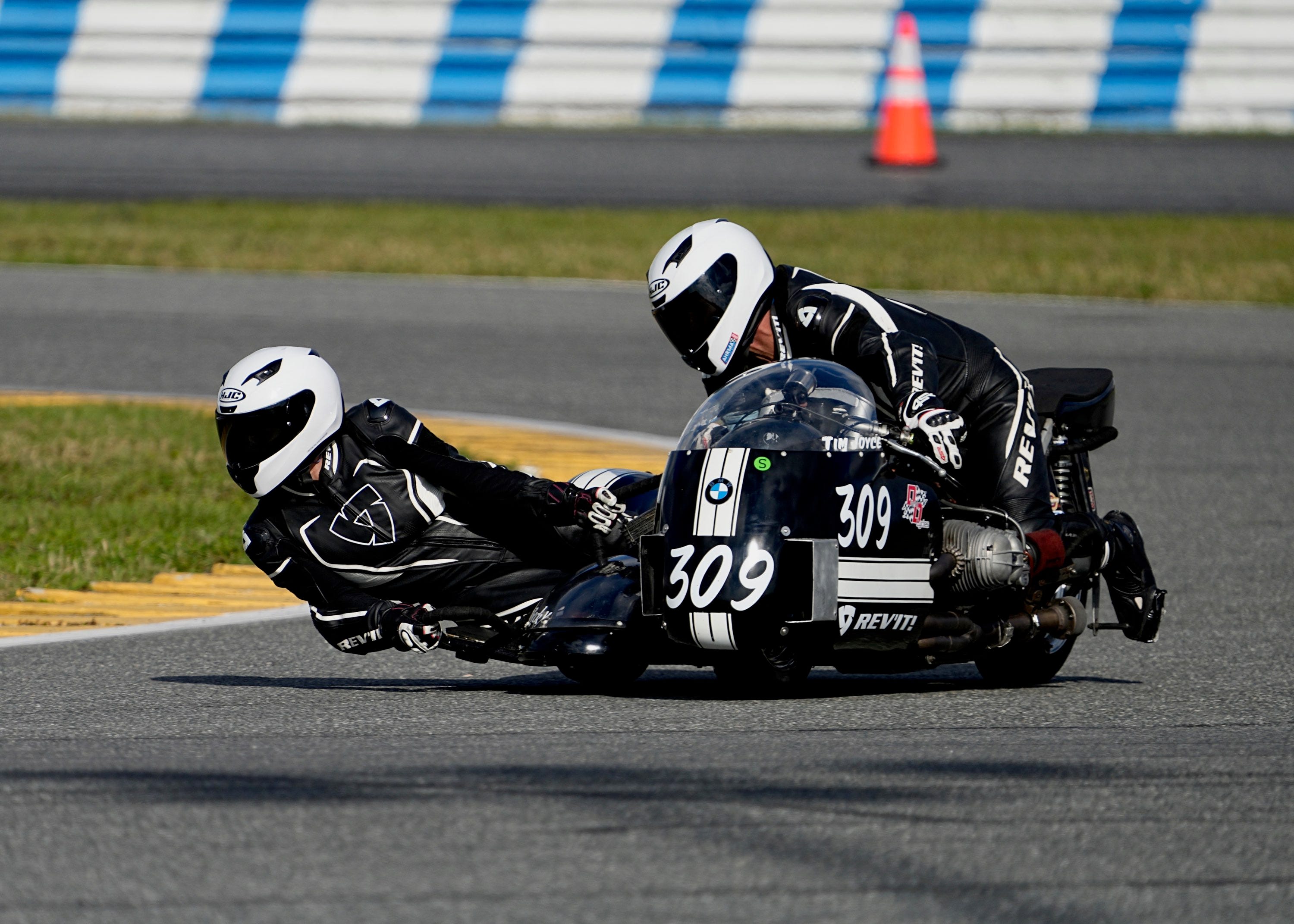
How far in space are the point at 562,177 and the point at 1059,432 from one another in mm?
14518

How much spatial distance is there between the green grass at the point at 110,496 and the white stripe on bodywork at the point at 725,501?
325cm

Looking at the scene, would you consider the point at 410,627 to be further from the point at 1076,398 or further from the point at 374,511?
the point at 1076,398

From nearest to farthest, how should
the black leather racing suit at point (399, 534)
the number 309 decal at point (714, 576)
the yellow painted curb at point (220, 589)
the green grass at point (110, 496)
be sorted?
the number 309 decal at point (714, 576)
the black leather racing suit at point (399, 534)
the yellow painted curb at point (220, 589)
the green grass at point (110, 496)

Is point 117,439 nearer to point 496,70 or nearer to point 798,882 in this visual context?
point 798,882

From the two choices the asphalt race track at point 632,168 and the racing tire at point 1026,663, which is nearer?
the racing tire at point 1026,663

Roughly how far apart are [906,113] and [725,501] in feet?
50.7

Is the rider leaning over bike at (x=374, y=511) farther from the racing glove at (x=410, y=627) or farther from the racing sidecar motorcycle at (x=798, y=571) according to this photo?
the racing sidecar motorcycle at (x=798, y=571)

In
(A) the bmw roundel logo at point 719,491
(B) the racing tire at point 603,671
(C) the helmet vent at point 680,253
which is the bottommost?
(B) the racing tire at point 603,671

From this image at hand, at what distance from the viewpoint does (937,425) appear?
5969 millimetres

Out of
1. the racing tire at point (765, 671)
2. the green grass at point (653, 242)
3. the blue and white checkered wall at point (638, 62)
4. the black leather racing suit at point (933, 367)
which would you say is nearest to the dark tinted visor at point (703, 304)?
the black leather racing suit at point (933, 367)

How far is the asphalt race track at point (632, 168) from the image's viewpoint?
64.8 ft

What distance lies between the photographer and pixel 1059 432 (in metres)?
6.84

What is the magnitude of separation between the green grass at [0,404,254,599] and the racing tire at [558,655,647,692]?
2.62m

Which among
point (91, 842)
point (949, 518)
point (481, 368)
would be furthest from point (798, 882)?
point (481, 368)
